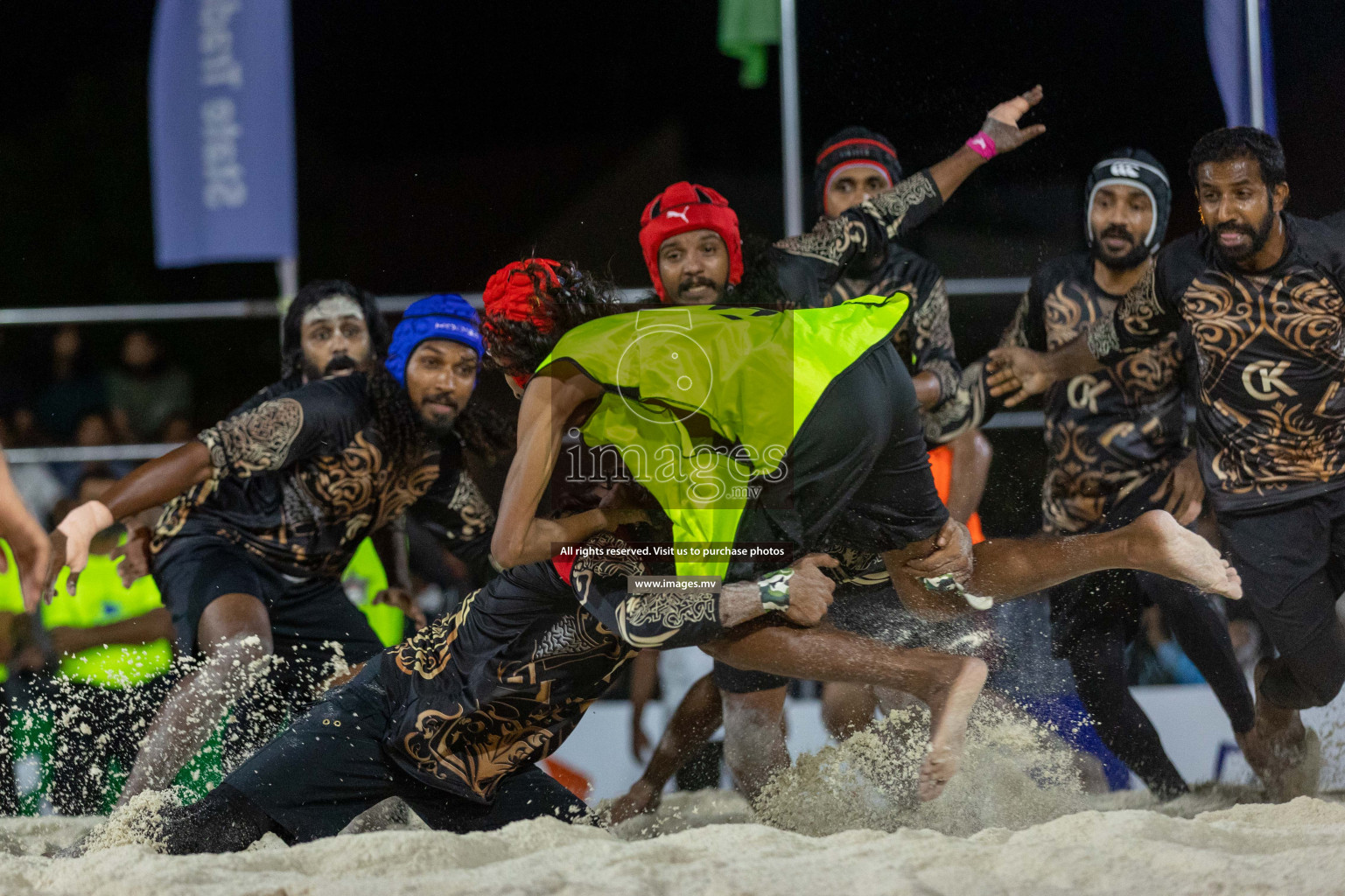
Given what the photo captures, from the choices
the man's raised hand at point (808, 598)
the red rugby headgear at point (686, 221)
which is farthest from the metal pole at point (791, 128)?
the man's raised hand at point (808, 598)

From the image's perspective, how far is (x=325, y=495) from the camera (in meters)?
3.38

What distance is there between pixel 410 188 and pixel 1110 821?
6.12 m

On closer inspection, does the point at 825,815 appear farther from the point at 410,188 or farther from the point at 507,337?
the point at 410,188

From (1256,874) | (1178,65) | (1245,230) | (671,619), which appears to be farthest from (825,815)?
(1178,65)

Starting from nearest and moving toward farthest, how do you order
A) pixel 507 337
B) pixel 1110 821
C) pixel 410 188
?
1. pixel 1110 821
2. pixel 507 337
3. pixel 410 188

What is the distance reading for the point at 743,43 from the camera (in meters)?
4.48

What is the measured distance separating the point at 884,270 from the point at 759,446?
3.57 ft

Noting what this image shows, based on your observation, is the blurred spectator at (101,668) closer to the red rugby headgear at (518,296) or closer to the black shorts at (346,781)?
the black shorts at (346,781)

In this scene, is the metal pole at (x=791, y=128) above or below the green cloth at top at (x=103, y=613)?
above

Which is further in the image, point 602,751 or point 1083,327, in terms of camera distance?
point 602,751

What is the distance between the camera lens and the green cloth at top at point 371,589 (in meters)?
4.18

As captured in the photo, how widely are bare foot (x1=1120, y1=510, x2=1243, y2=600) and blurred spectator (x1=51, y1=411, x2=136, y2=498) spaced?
3.55 metres

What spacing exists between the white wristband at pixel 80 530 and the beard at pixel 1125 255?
273 centimetres

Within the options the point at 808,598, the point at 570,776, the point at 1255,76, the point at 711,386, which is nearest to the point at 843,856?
the point at 808,598
